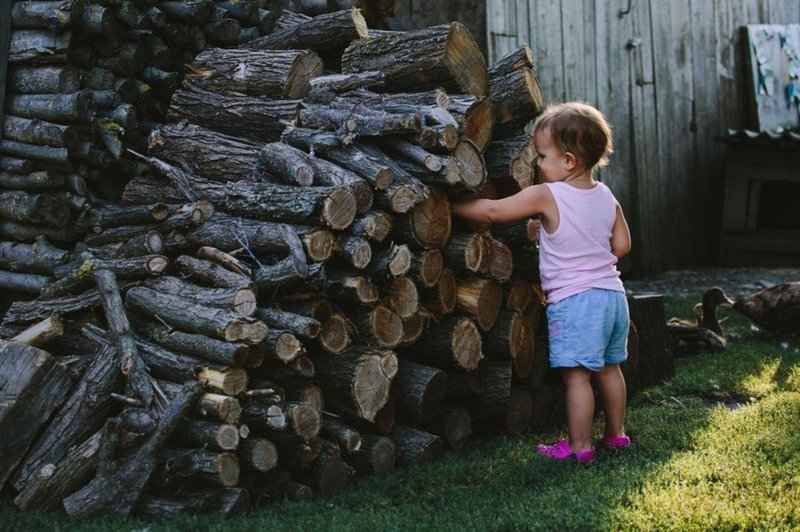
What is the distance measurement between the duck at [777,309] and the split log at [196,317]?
4.69 meters

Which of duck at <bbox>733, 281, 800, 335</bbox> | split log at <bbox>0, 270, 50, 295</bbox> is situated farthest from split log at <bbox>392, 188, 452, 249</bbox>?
duck at <bbox>733, 281, 800, 335</bbox>

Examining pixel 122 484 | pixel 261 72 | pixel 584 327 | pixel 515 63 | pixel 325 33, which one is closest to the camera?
pixel 122 484

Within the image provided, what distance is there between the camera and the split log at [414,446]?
202 inches

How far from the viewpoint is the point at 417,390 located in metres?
5.15

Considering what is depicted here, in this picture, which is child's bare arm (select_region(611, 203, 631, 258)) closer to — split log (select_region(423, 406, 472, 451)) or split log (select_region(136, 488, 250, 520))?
split log (select_region(423, 406, 472, 451))

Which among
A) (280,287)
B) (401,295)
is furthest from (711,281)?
(280,287)

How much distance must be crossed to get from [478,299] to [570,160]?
2.79 feet

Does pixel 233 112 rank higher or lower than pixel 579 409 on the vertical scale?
higher

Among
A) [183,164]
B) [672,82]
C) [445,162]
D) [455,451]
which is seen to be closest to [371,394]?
[455,451]

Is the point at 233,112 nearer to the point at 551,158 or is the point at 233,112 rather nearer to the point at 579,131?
the point at 551,158

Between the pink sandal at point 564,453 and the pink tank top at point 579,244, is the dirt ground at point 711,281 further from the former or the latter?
the pink sandal at point 564,453

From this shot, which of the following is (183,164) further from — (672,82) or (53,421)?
(672,82)

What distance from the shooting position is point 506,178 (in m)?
5.70

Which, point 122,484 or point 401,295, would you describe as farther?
point 401,295
